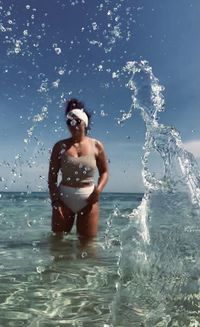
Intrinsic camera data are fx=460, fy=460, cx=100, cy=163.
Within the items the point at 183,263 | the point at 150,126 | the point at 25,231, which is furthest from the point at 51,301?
the point at 25,231

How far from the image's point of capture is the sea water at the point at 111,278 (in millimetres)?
3428

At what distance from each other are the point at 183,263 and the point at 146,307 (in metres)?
1.38

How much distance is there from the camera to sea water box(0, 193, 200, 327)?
343 cm

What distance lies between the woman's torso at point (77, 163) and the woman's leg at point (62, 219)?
39cm

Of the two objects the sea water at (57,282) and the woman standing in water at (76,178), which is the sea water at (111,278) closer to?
the sea water at (57,282)

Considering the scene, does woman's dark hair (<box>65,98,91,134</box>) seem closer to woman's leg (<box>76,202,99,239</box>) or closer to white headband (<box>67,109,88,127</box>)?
white headband (<box>67,109,88,127</box>)

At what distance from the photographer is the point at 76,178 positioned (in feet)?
22.0

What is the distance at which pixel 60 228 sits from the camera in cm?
680

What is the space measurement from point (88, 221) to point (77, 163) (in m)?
0.88

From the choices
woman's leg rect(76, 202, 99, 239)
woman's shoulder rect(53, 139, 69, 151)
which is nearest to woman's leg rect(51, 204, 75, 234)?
woman's leg rect(76, 202, 99, 239)

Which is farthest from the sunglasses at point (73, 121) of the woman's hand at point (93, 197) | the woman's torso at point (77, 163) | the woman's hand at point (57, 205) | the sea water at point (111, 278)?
the sea water at point (111, 278)

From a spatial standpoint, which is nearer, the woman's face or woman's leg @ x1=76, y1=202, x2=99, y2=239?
the woman's face

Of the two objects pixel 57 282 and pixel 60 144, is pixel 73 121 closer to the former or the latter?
pixel 60 144

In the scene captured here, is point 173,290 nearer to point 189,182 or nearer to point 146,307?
point 146,307
